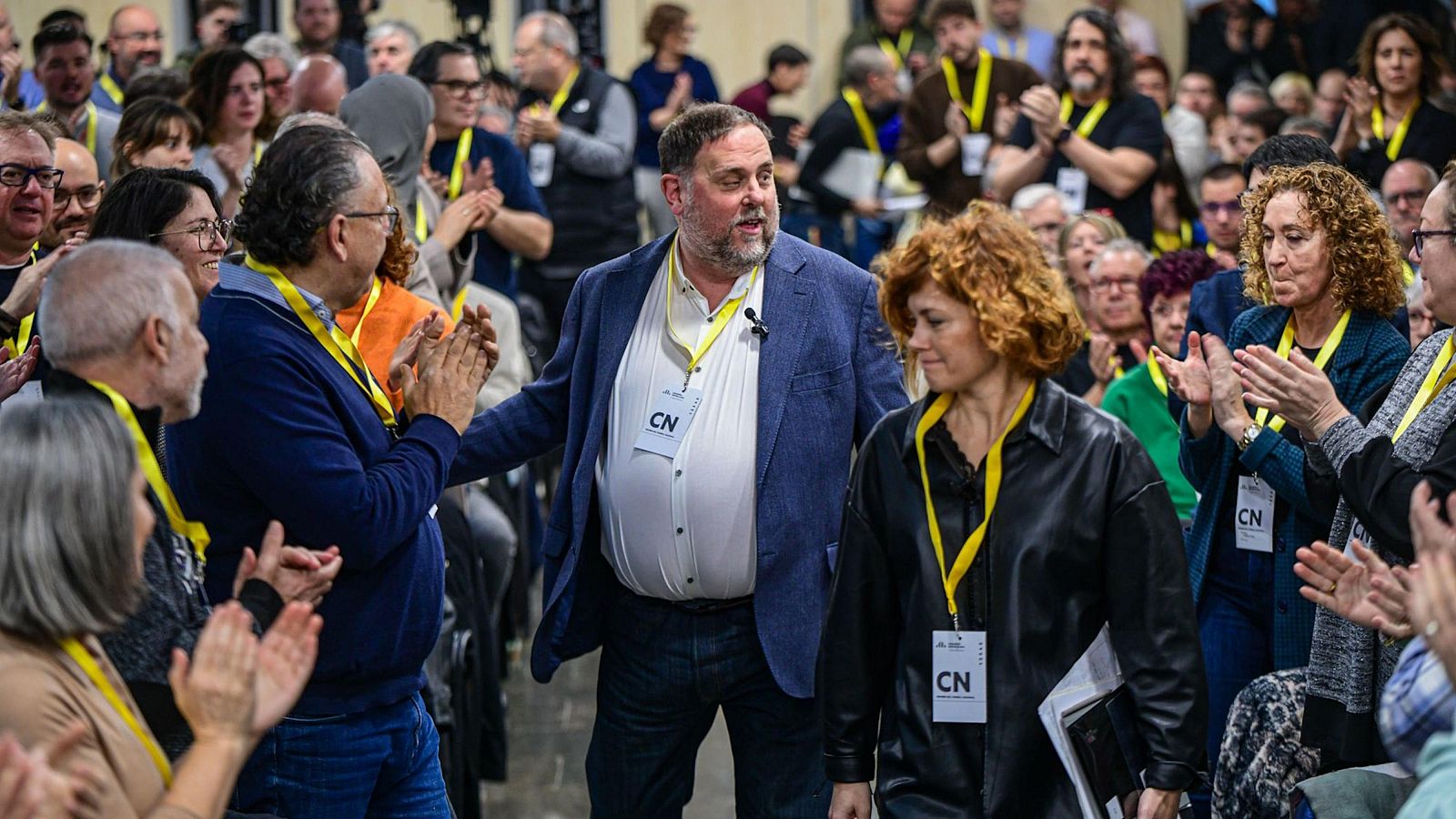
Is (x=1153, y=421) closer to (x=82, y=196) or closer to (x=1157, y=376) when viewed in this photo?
(x=1157, y=376)

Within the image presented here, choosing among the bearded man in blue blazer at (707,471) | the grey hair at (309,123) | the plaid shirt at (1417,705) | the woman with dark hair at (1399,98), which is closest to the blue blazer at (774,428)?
the bearded man in blue blazer at (707,471)

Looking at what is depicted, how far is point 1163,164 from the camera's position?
22.7 feet

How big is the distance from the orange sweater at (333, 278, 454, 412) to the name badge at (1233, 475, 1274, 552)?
1768 millimetres

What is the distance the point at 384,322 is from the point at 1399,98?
4.10 metres

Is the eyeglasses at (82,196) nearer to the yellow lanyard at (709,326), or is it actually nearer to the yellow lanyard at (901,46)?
the yellow lanyard at (709,326)

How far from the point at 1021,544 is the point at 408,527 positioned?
1.04 m

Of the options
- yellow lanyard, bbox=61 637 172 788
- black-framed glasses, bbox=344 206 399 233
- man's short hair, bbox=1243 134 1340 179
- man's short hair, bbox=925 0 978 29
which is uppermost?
man's short hair, bbox=925 0 978 29

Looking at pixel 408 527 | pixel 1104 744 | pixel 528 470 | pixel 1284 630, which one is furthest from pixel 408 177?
pixel 1104 744

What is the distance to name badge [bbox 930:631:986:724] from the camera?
2705mm

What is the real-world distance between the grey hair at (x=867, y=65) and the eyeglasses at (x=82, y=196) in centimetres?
503

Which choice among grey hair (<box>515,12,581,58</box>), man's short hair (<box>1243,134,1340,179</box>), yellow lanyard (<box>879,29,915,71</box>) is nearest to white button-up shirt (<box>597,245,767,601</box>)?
man's short hair (<box>1243,134,1340,179</box>)

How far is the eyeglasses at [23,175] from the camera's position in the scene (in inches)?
158

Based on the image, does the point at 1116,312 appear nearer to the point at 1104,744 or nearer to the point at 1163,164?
the point at 1163,164

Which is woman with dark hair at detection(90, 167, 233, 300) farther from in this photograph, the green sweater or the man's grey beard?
the green sweater
